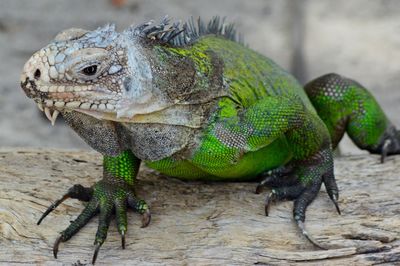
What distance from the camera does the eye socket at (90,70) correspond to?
382cm

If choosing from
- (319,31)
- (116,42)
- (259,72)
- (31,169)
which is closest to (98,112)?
(116,42)

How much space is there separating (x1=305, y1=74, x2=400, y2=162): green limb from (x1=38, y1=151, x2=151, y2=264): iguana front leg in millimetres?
1567

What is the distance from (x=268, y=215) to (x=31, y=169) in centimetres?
152

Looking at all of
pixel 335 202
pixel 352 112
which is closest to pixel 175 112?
pixel 335 202

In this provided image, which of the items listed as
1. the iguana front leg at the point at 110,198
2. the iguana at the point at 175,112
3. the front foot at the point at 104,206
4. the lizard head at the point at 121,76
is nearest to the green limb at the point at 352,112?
the iguana at the point at 175,112

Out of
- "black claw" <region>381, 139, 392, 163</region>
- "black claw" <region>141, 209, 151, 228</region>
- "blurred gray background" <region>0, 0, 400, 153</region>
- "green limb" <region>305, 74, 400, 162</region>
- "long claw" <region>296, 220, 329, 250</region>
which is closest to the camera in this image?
"long claw" <region>296, 220, 329, 250</region>

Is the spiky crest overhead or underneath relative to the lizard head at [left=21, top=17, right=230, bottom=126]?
overhead

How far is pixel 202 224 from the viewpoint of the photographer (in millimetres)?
4367

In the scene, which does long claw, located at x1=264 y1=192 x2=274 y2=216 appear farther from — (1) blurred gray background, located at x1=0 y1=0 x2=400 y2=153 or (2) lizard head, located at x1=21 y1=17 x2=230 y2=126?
(1) blurred gray background, located at x1=0 y1=0 x2=400 y2=153

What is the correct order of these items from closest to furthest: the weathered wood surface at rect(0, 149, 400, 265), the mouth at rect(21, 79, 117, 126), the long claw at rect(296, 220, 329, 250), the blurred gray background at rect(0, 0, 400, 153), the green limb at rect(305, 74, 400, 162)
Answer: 1. the mouth at rect(21, 79, 117, 126)
2. the weathered wood surface at rect(0, 149, 400, 265)
3. the long claw at rect(296, 220, 329, 250)
4. the green limb at rect(305, 74, 400, 162)
5. the blurred gray background at rect(0, 0, 400, 153)

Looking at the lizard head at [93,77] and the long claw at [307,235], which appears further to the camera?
the long claw at [307,235]

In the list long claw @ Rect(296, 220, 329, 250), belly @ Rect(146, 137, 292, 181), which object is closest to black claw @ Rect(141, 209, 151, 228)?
belly @ Rect(146, 137, 292, 181)

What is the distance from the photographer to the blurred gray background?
8672mm

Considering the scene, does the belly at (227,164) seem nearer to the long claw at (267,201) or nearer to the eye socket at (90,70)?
the long claw at (267,201)
